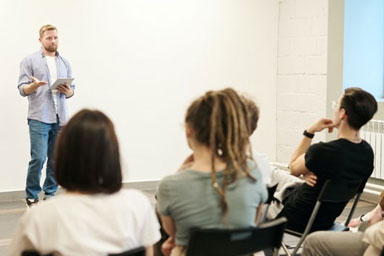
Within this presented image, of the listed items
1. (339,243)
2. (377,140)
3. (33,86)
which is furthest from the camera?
(377,140)

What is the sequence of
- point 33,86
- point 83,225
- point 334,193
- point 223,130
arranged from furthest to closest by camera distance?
point 33,86
point 334,193
point 223,130
point 83,225

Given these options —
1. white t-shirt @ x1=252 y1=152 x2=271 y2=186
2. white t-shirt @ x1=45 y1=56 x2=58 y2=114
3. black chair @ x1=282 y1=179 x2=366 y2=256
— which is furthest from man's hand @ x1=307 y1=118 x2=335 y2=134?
white t-shirt @ x1=45 y1=56 x2=58 y2=114

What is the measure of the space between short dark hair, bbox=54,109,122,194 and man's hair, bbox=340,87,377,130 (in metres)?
1.49

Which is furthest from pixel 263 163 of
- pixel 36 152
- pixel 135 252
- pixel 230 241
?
pixel 36 152

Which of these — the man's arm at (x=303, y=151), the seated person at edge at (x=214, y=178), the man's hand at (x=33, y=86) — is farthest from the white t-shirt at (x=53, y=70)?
the seated person at edge at (x=214, y=178)

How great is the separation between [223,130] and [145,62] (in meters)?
3.93

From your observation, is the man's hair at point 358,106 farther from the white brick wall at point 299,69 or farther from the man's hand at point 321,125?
the white brick wall at point 299,69

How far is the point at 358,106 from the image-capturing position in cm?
283

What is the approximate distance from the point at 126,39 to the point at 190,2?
80 centimetres

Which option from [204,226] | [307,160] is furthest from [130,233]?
[307,160]

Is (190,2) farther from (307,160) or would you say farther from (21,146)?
(307,160)

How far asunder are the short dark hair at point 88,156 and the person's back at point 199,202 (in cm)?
24

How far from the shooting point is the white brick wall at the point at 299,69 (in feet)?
19.1

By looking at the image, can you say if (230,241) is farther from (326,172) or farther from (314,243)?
(326,172)
